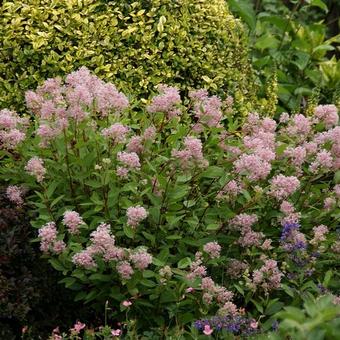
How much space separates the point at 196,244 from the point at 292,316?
166 cm

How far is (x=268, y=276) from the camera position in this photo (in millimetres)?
3611

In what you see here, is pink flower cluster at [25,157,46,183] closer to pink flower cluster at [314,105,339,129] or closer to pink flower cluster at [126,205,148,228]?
pink flower cluster at [126,205,148,228]

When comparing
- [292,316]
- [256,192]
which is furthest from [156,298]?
[292,316]

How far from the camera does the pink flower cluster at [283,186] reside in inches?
145

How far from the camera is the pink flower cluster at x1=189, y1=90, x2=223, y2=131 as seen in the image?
12.9 feet

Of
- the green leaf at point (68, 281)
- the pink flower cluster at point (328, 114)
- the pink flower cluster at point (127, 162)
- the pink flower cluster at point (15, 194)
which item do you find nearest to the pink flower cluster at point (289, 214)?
the pink flower cluster at point (328, 114)

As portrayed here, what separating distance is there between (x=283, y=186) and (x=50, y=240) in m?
1.04

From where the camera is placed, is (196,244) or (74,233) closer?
(74,233)

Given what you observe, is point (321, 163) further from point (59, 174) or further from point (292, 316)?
point (292, 316)

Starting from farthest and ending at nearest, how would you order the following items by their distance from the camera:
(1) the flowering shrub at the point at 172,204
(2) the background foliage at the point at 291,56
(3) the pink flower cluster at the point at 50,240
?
1. (2) the background foliage at the point at 291,56
2. (1) the flowering shrub at the point at 172,204
3. (3) the pink flower cluster at the point at 50,240

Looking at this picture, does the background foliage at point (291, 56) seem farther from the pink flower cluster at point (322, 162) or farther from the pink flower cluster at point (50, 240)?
the pink flower cluster at point (50, 240)

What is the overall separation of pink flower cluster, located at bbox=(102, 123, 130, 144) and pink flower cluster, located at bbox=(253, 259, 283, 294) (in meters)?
0.82

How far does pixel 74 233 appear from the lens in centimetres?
358

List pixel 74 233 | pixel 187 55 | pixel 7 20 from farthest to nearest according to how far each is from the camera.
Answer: pixel 187 55
pixel 7 20
pixel 74 233
